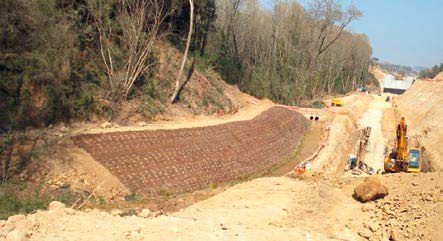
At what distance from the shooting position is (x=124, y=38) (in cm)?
2188

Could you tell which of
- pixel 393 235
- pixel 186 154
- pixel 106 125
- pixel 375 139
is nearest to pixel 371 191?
pixel 393 235

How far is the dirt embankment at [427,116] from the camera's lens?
26016mm

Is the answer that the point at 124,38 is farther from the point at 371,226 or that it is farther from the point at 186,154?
the point at 371,226

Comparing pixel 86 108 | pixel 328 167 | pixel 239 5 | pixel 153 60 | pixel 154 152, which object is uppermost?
pixel 239 5

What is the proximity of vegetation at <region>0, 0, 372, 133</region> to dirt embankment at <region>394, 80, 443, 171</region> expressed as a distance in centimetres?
1230

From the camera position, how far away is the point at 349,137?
107 feet

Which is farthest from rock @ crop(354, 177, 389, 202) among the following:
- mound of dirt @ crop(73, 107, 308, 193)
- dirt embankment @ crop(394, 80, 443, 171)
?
dirt embankment @ crop(394, 80, 443, 171)

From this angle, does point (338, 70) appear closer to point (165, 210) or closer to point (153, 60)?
point (153, 60)

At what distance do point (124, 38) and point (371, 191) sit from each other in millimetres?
15296

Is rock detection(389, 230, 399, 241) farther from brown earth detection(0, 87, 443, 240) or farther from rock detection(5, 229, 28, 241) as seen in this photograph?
rock detection(5, 229, 28, 241)

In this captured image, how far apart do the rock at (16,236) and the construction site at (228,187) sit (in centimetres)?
2

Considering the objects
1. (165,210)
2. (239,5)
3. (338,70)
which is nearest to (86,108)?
(165,210)

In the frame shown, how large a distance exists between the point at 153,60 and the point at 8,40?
1103cm

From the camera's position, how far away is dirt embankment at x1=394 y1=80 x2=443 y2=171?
26016mm
